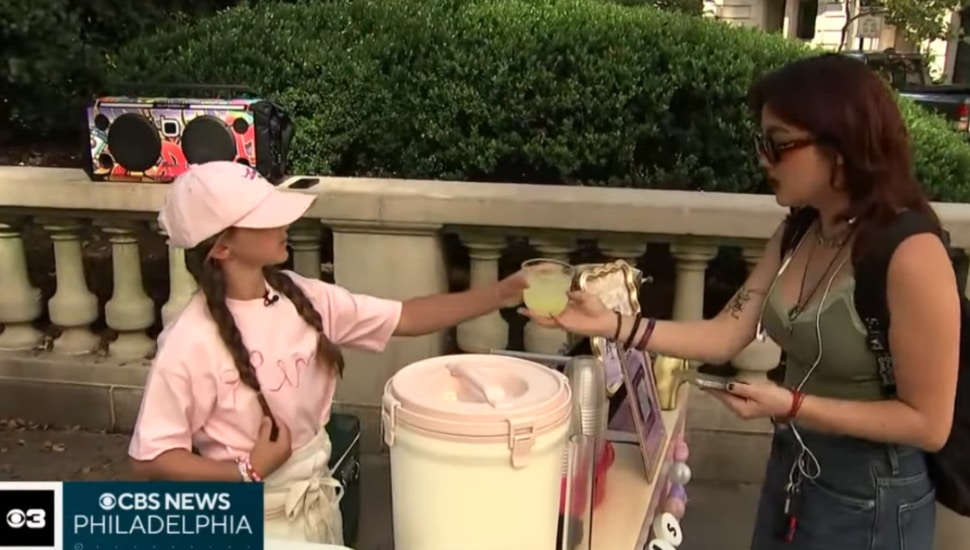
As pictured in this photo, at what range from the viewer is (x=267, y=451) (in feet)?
7.07

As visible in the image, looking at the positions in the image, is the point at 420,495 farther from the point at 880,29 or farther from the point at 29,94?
the point at 880,29

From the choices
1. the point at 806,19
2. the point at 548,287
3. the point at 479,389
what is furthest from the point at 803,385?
the point at 806,19

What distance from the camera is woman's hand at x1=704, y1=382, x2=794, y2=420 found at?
2234 mm

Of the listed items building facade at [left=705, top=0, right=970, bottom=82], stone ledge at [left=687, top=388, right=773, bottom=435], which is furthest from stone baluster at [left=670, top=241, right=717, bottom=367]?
building facade at [left=705, top=0, right=970, bottom=82]

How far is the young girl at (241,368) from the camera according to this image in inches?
82.7

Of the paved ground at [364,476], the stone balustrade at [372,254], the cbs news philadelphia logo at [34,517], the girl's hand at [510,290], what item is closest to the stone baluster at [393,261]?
the stone balustrade at [372,254]

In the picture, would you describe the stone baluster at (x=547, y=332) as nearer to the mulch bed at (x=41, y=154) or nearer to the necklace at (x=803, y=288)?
the necklace at (x=803, y=288)

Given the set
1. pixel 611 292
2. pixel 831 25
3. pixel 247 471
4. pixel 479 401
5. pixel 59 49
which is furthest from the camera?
pixel 831 25

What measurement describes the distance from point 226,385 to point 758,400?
1.12m

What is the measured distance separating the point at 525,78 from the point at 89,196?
192 cm

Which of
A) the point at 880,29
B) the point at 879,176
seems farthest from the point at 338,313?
the point at 880,29

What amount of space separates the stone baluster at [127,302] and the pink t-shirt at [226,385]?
2203 mm

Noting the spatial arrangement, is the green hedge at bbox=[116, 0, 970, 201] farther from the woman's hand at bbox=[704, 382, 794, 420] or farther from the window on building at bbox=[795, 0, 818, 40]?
the window on building at bbox=[795, 0, 818, 40]

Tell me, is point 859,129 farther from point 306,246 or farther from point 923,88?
point 923,88
